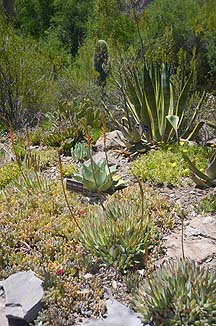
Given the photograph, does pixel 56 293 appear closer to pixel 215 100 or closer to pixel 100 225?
pixel 100 225

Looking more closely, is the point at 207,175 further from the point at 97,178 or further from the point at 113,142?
the point at 113,142

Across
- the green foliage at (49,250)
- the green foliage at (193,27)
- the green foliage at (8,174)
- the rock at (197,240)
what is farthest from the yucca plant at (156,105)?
the green foliage at (193,27)

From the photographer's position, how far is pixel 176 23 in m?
17.6

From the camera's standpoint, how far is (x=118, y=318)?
2.95 metres

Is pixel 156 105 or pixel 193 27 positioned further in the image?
pixel 193 27

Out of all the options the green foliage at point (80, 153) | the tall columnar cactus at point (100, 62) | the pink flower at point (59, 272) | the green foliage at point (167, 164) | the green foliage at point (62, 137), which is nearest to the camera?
the pink flower at point (59, 272)

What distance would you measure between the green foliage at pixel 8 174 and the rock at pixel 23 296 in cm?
229

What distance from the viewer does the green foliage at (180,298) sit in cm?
274

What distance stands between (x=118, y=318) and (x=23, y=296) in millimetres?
690

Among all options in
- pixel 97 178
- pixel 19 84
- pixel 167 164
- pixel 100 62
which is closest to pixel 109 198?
pixel 97 178

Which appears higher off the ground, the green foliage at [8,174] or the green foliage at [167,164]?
the green foliage at [167,164]

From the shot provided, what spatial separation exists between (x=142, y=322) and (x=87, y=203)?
1761 mm

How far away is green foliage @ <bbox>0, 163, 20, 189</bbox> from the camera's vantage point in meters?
5.53

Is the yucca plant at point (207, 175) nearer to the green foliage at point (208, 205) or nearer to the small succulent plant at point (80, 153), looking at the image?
the green foliage at point (208, 205)
